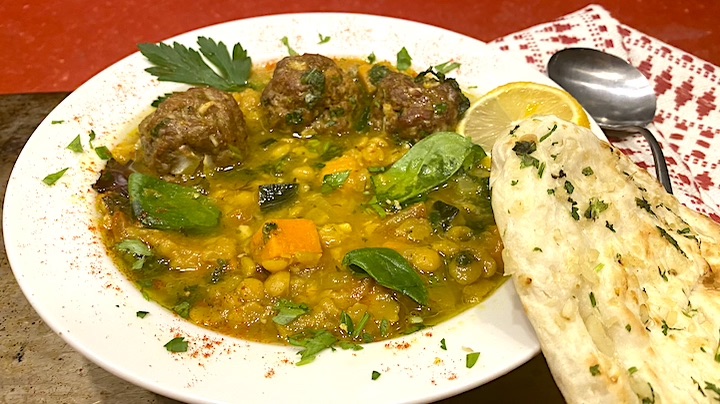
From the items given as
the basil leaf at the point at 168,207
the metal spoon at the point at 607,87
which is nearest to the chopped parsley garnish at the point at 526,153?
the basil leaf at the point at 168,207

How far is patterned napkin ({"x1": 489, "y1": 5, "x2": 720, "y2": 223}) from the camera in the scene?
4.32 m

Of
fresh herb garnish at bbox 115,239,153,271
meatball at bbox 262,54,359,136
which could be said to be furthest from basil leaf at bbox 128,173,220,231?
meatball at bbox 262,54,359,136

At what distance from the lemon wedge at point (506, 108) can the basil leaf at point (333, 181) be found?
2.61ft

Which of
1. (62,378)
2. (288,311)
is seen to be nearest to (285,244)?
(288,311)

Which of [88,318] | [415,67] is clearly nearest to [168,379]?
[88,318]

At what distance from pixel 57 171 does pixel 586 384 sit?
2738mm

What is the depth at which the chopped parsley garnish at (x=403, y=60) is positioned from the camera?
4.42 m

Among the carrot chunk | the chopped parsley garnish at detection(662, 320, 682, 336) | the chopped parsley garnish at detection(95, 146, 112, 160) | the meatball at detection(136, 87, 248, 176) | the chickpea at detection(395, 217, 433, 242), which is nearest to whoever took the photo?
the chopped parsley garnish at detection(662, 320, 682, 336)

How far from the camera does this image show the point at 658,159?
4.21m

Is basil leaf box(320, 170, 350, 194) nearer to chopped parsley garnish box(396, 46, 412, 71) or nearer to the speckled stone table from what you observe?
chopped parsley garnish box(396, 46, 412, 71)

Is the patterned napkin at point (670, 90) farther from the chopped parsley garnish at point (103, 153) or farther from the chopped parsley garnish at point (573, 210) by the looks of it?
the chopped parsley garnish at point (103, 153)

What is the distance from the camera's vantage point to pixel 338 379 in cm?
261

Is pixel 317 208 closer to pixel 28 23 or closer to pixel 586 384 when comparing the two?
pixel 586 384

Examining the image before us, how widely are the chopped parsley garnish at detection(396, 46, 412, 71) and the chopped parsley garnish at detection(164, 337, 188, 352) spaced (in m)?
2.44
